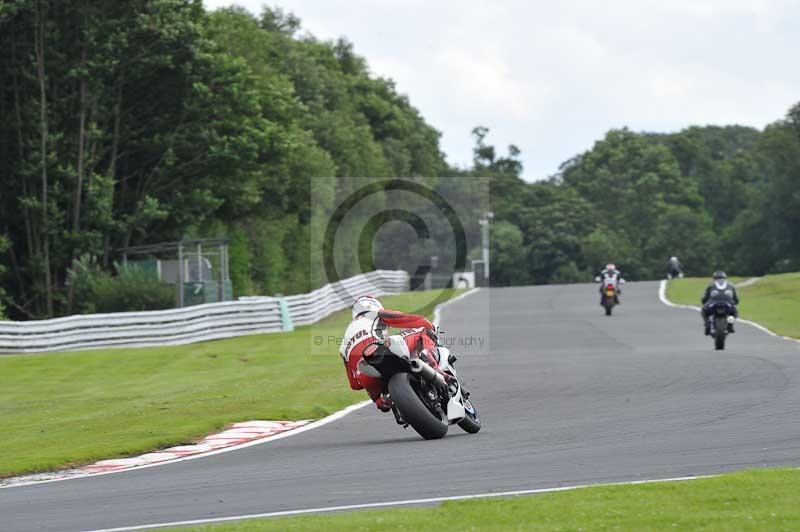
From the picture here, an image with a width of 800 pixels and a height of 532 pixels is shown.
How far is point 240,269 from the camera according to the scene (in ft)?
177

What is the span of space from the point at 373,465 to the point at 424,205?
80.7 metres

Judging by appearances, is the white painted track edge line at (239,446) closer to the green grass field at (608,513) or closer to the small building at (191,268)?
the green grass field at (608,513)

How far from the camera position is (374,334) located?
13.0 meters

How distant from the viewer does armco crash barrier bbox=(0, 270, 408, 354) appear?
29.8 m

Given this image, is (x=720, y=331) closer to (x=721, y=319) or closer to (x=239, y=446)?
(x=721, y=319)

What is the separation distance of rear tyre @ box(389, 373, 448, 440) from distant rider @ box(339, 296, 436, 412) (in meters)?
0.33

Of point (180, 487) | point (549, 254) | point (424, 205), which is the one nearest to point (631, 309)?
point (180, 487)

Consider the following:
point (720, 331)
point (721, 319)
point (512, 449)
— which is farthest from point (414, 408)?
point (721, 319)

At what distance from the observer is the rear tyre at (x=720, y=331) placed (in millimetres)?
24328

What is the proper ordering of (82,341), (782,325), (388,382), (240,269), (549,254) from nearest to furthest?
(388,382)
(82,341)
(782,325)
(240,269)
(549,254)

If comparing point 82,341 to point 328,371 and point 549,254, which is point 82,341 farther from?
point 549,254

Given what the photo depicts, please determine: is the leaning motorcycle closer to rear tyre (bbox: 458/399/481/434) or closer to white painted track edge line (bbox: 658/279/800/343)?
rear tyre (bbox: 458/399/481/434)

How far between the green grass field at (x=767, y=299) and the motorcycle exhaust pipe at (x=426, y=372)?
1764cm

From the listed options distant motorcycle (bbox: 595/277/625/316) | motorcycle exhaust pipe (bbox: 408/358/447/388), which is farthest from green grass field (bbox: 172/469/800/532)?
distant motorcycle (bbox: 595/277/625/316)
